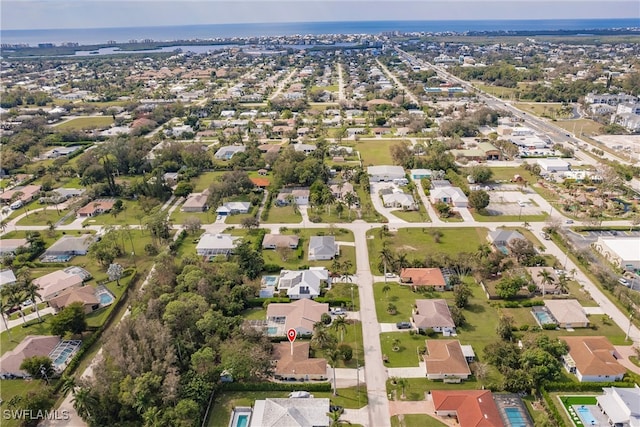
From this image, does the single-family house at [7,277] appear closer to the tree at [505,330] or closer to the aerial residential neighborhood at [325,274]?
the aerial residential neighborhood at [325,274]

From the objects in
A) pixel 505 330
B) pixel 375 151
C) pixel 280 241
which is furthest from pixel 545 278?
pixel 375 151

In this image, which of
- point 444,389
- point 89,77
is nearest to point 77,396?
point 444,389

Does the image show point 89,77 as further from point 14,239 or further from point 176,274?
point 176,274

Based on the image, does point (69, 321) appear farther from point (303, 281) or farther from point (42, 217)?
point (42, 217)

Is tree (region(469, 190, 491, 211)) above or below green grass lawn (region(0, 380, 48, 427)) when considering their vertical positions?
above

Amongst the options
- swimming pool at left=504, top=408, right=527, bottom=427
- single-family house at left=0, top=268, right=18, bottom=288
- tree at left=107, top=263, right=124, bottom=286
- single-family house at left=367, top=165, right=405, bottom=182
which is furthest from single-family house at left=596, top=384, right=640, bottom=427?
single-family house at left=0, top=268, right=18, bottom=288

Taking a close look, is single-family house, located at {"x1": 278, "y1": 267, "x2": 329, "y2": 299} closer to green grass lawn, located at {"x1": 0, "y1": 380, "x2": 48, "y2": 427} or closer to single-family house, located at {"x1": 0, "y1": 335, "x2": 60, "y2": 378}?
single-family house, located at {"x1": 0, "y1": 335, "x2": 60, "y2": 378}

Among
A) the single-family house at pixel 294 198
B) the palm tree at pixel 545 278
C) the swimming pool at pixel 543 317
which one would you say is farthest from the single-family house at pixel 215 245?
the palm tree at pixel 545 278
